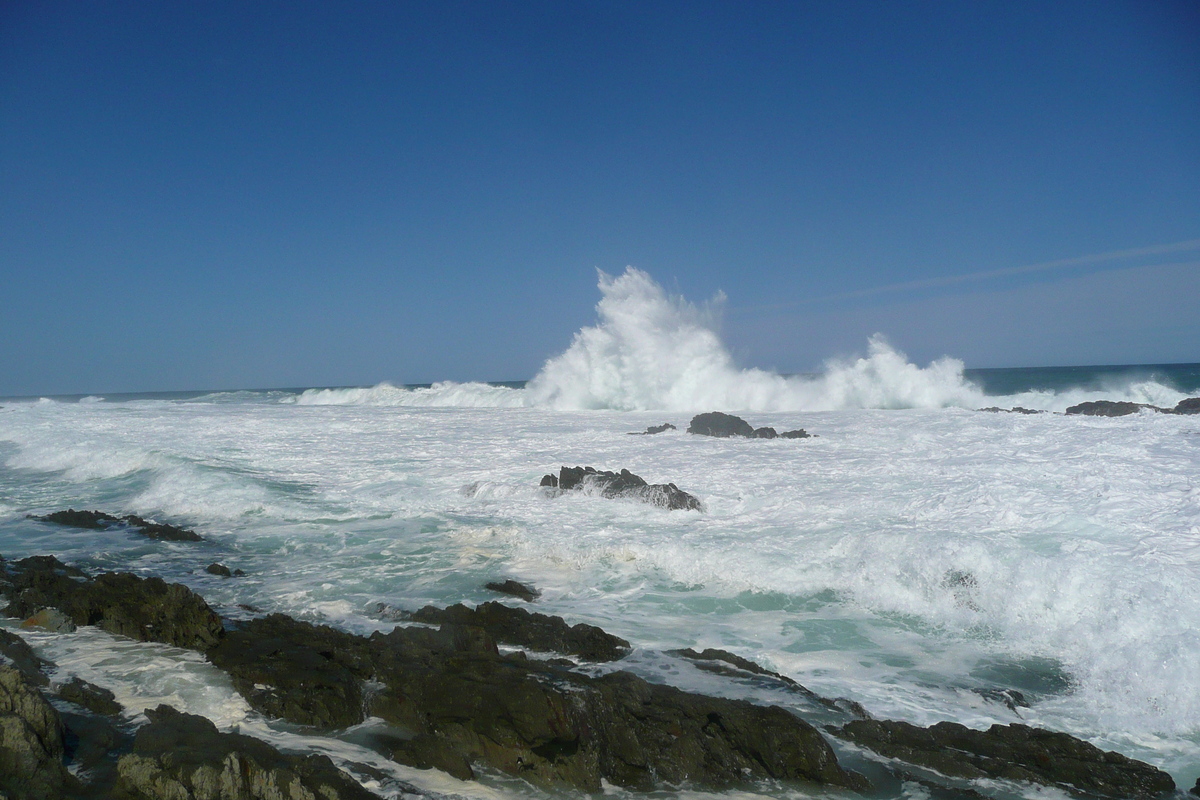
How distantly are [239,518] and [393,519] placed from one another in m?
2.70

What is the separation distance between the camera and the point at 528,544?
9117 millimetres

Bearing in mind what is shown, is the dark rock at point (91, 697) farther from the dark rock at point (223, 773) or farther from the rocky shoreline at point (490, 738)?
the dark rock at point (223, 773)

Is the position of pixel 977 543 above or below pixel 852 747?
above

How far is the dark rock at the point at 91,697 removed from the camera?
4.10 metres

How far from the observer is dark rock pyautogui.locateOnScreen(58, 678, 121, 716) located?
4098 millimetres

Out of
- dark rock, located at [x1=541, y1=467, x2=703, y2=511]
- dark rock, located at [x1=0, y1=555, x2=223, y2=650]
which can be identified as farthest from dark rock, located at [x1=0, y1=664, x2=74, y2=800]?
dark rock, located at [x1=541, y1=467, x2=703, y2=511]

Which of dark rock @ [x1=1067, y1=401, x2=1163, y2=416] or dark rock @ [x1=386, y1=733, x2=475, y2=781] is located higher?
dark rock @ [x1=1067, y1=401, x2=1163, y2=416]

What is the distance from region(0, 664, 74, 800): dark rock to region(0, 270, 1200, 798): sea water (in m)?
0.71

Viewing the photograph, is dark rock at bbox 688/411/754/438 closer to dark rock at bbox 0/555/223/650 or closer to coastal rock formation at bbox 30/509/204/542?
coastal rock formation at bbox 30/509/204/542

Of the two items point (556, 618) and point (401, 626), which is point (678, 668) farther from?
point (401, 626)

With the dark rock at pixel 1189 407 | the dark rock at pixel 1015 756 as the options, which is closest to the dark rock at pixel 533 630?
the dark rock at pixel 1015 756

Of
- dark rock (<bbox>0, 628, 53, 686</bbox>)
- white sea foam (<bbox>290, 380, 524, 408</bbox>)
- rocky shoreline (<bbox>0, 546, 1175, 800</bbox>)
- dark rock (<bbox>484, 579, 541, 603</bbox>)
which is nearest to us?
rocky shoreline (<bbox>0, 546, 1175, 800</bbox>)

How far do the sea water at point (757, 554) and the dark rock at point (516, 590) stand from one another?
149mm

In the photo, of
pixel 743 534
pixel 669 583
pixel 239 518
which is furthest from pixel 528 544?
pixel 239 518
